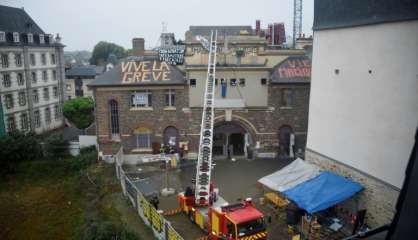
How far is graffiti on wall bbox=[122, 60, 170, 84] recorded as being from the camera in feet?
98.0

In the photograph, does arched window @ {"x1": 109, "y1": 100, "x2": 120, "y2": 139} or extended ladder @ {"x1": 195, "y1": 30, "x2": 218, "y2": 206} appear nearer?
extended ladder @ {"x1": 195, "y1": 30, "x2": 218, "y2": 206}

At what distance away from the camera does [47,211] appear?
22953 mm

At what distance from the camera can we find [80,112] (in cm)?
4466

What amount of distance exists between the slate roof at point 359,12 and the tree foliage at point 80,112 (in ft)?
106

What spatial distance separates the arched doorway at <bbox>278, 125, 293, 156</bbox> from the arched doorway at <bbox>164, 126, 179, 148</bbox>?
366 inches

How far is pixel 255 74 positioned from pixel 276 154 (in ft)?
24.6

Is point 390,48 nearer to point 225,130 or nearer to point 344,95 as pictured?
point 344,95

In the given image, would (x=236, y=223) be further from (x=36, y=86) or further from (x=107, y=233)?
(x=36, y=86)

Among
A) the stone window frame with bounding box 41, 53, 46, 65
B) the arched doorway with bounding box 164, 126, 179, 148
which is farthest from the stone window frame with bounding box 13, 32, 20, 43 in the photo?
the arched doorway with bounding box 164, 126, 179, 148

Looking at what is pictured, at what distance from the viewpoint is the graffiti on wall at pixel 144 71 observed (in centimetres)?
2988

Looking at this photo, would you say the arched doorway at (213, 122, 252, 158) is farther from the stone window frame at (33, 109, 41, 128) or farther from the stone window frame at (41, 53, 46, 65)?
the stone window frame at (41, 53, 46, 65)

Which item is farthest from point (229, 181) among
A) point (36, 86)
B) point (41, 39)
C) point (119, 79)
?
point (41, 39)

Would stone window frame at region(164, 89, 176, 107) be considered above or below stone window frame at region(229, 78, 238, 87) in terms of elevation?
below

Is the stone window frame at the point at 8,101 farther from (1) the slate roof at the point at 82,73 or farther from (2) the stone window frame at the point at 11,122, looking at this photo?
(1) the slate roof at the point at 82,73
